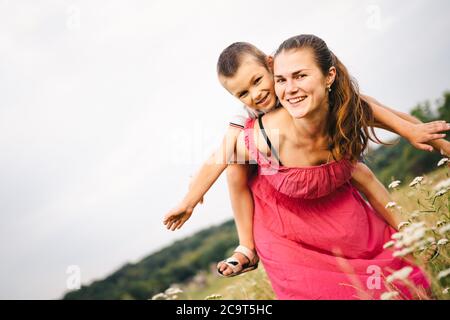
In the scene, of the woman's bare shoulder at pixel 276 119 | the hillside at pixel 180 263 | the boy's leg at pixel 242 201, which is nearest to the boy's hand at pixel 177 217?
the boy's leg at pixel 242 201

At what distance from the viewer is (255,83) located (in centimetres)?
283

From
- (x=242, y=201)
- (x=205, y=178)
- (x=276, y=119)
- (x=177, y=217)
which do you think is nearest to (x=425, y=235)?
(x=276, y=119)

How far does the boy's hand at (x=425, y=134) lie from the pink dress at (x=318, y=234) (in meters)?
0.41

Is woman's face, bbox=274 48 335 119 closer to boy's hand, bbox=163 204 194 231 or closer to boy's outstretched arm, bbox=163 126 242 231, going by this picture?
boy's outstretched arm, bbox=163 126 242 231

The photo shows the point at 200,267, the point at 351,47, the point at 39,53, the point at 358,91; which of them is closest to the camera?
the point at 358,91

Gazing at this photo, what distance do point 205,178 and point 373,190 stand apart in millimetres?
1090

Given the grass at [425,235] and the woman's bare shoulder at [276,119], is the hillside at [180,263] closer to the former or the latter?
the grass at [425,235]

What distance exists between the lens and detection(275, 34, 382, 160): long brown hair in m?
2.45

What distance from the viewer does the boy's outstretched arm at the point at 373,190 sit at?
270cm

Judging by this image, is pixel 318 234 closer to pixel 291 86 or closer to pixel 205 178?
pixel 205 178

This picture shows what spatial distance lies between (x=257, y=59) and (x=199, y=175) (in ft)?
2.86

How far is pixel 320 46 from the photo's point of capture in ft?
7.95

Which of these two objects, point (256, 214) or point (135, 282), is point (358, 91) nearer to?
point (256, 214)
